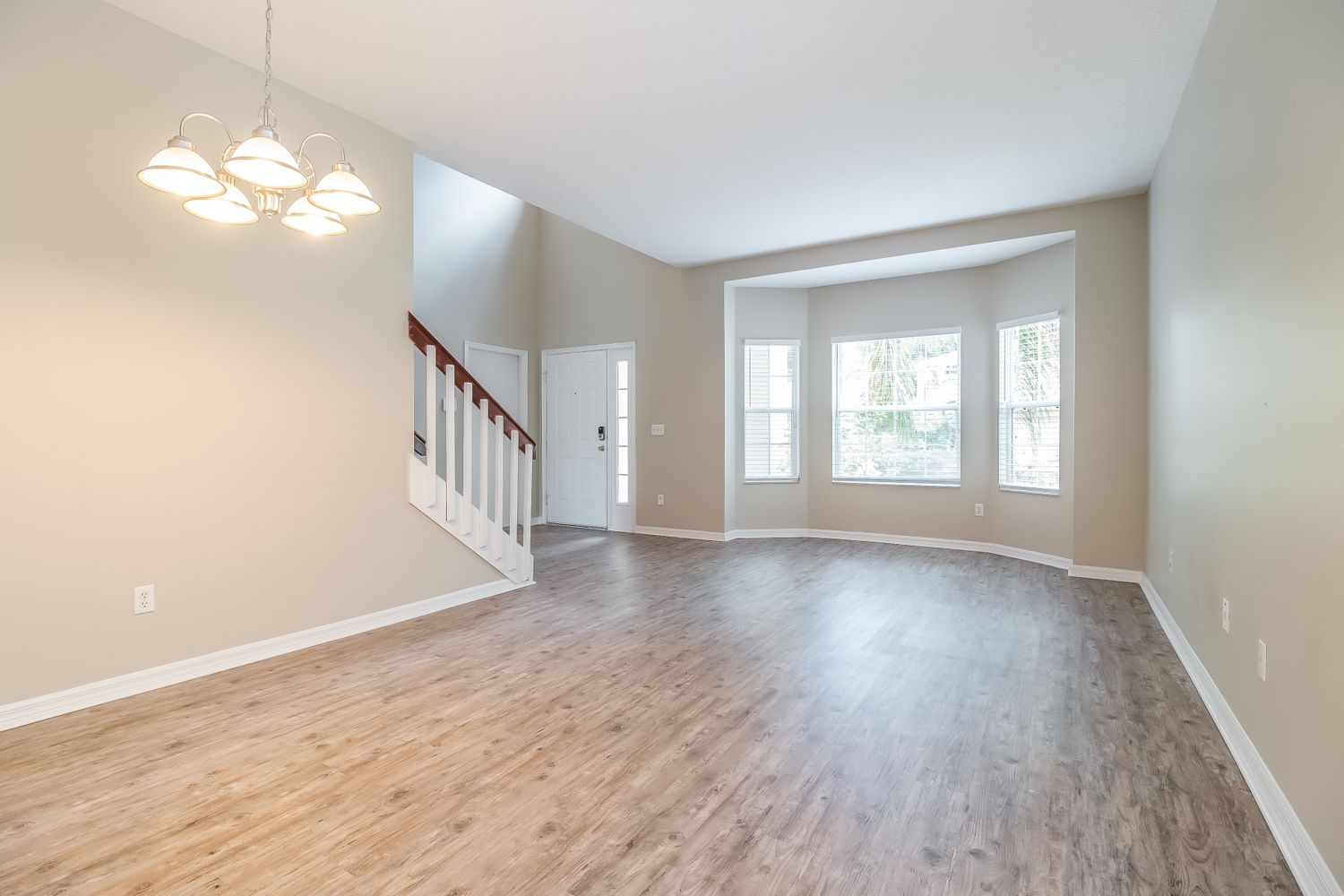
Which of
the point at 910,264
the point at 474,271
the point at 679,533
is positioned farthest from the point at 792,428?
the point at 474,271

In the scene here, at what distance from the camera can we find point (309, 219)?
234cm

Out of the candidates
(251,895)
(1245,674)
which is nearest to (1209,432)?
(1245,674)

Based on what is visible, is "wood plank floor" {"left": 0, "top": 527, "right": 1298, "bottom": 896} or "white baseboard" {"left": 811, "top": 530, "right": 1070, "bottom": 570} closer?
"wood plank floor" {"left": 0, "top": 527, "right": 1298, "bottom": 896}

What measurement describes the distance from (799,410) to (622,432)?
1.95 m

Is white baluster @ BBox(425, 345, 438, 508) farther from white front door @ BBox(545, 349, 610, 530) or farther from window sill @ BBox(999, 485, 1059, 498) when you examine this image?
window sill @ BBox(999, 485, 1059, 498)

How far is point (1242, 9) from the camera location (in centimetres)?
227

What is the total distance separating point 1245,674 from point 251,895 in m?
3.04

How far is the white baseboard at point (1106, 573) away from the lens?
15.5 feet

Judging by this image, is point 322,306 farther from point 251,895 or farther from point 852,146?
point 852,146

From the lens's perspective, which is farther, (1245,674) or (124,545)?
(124,545)

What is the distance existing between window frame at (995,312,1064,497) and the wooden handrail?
13.5ft

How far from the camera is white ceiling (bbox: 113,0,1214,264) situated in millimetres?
2705

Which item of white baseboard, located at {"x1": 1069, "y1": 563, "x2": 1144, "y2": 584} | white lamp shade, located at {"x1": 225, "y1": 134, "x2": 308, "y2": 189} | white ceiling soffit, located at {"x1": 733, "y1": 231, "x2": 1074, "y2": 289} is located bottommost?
white baseboard, located at {"x1": 1069, "y1": 563, "x2": 1144, "y2": 584}


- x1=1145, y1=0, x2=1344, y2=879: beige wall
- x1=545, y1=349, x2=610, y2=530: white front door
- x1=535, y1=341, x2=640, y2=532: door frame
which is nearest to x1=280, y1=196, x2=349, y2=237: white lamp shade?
x1=1145, y1=0, x2=1344, y2=879: beige wall
